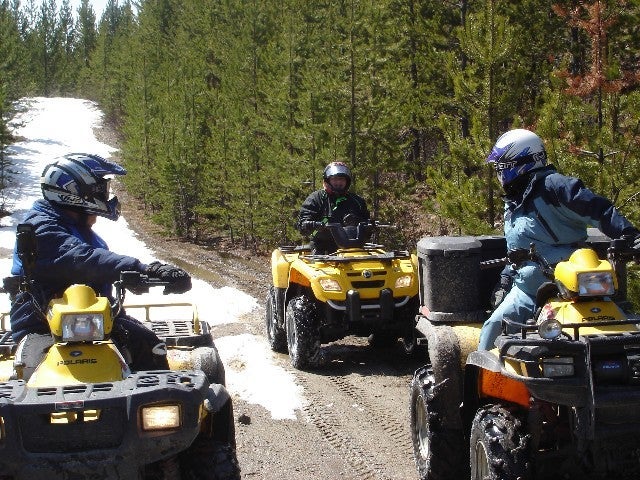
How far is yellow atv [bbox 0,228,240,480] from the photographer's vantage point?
363cm

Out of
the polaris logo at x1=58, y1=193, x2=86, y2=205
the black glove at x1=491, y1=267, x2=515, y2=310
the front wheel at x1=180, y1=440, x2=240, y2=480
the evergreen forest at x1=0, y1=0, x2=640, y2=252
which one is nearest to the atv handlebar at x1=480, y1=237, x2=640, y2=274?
the black glove at x1=491, y1=267, x2=515, y2=310

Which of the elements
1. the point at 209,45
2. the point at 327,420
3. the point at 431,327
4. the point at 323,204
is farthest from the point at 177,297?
the point at 209,45

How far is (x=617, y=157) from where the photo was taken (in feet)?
28.9

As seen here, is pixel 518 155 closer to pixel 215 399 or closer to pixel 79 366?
pixel 215 399

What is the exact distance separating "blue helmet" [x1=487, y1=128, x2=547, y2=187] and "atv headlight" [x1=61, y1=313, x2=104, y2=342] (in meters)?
2.55

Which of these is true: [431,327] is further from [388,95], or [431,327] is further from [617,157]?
[388,95]

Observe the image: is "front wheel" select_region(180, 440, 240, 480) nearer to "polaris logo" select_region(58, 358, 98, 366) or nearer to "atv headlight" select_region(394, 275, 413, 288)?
"polaris logo" select_region(58, 358, 98, 366)

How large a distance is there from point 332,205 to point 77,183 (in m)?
6.55

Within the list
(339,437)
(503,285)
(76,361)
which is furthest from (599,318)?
(339,437)

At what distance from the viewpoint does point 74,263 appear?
4.49 meters

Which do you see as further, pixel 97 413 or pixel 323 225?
pixel 323 225

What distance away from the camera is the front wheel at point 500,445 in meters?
4.19

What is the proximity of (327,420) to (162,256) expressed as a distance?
1541 cm

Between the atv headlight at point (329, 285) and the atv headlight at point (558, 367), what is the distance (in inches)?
216
